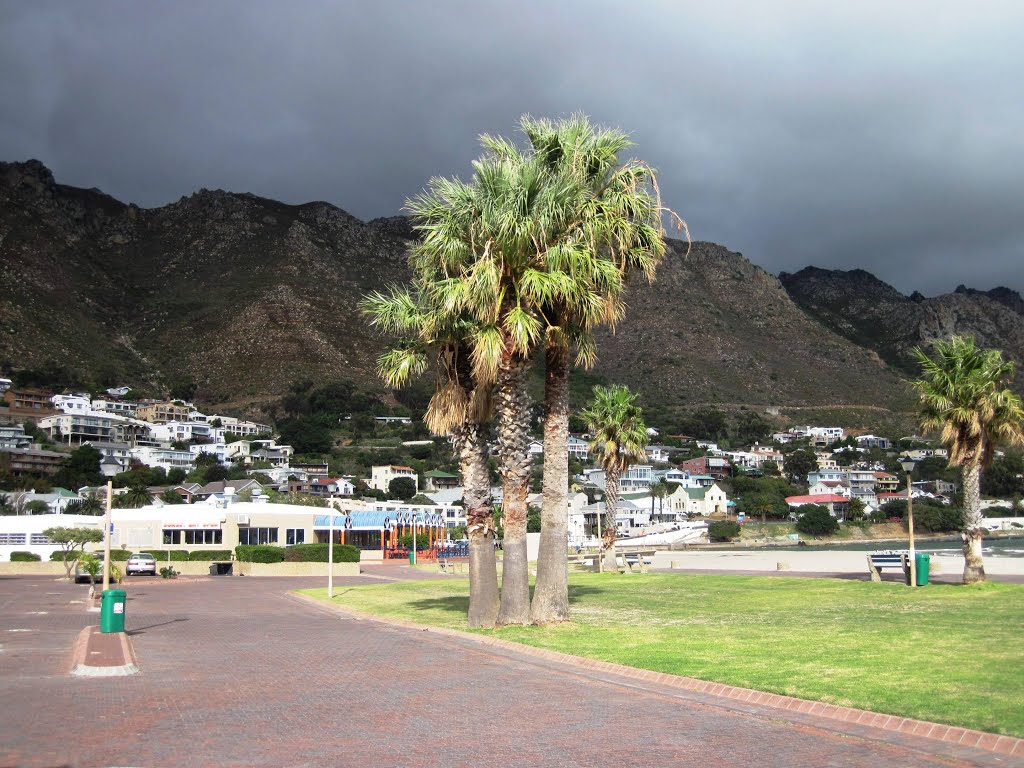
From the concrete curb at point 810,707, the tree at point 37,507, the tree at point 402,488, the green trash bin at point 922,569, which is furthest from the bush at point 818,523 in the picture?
the concrete curb at point 810,707

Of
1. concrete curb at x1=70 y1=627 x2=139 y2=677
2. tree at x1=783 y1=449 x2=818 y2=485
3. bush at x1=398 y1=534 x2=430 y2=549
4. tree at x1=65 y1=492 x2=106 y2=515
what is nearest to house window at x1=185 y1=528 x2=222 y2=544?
bush at x1=398 y1=534 x2=430 y2=549

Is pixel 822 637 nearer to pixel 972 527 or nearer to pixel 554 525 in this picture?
pixel 554 525

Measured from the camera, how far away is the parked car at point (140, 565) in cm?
4872

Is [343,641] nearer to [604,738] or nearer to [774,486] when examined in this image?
[604,738]

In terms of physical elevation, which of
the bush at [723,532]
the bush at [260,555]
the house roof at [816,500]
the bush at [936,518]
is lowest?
the bush at [723,532]

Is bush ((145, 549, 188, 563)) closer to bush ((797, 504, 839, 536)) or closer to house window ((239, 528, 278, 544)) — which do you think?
house window ((239, 528, 278, 544))

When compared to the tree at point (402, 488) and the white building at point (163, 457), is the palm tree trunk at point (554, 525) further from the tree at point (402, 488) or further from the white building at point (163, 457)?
the white building at point (163, 457)

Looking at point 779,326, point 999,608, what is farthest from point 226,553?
point 779,326

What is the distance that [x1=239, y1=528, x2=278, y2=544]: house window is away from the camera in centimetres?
6194

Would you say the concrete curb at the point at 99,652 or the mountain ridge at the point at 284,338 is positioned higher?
the mountain ridge at the point at 284,338

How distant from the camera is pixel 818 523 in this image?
403 ft

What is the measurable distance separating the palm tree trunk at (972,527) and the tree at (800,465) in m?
149

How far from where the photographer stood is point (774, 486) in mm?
153500

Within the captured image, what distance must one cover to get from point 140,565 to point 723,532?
8724 centimetres
